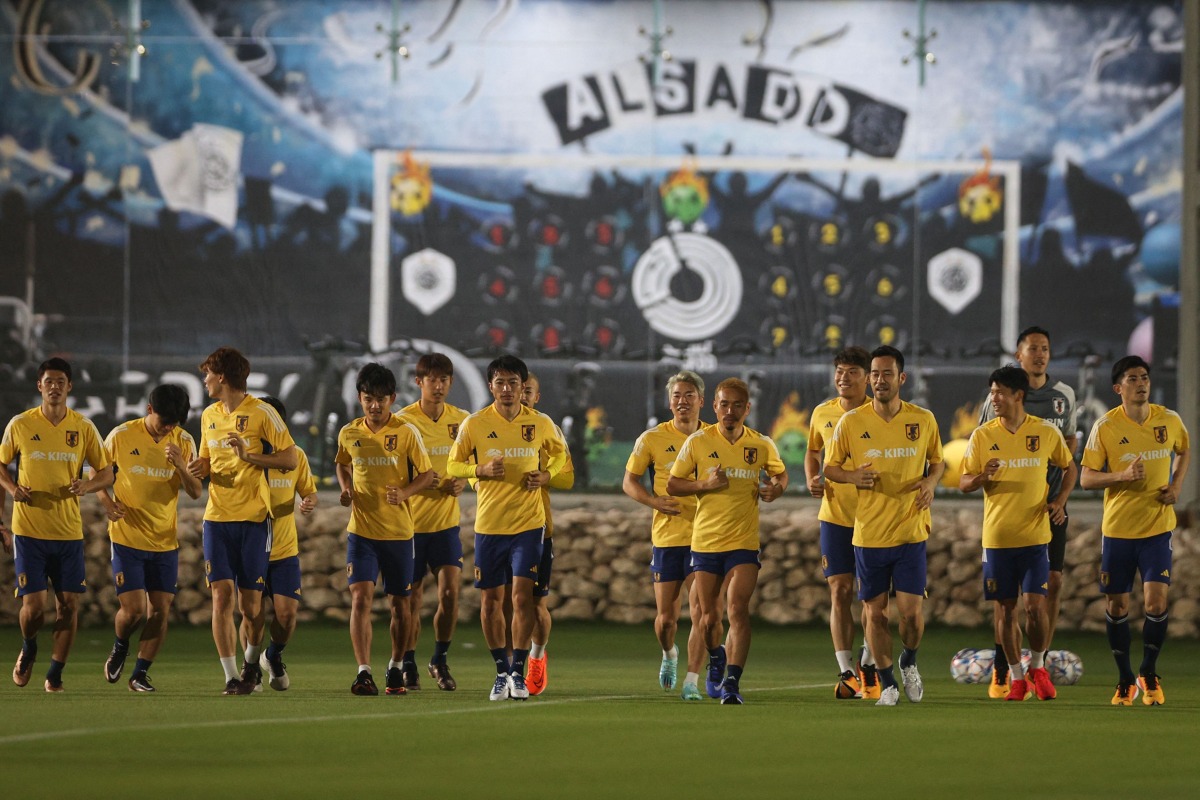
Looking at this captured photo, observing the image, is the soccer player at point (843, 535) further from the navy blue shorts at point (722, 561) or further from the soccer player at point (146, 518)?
the soccer player at point (146, 518)

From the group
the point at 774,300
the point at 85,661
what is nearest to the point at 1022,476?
the point at 85,661

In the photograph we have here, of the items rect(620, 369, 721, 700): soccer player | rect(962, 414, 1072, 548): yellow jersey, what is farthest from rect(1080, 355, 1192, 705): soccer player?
rect(620, 369, 721, 700): soccer player

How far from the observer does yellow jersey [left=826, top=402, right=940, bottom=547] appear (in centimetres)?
1079

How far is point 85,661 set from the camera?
46.1 ft

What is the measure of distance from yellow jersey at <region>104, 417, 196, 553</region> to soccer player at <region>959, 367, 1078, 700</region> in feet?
15.6

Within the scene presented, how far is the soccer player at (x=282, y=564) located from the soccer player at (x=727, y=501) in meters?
→ 2.42

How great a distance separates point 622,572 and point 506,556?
20.8 ft

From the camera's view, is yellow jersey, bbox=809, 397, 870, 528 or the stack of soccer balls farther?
the stack of soccer balls

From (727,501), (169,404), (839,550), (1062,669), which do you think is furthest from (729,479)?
(169,404)

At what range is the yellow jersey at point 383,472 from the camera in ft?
37.9

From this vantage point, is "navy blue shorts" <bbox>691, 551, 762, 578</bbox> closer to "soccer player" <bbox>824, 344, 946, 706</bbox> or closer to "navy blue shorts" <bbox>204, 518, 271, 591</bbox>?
"soccer player" <bbox>824, 344, 946, 706</bbox>

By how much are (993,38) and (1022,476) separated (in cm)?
1132

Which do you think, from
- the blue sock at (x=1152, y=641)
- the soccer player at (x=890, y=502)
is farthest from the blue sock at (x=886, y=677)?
the blue sock at (x=1152, y=641)

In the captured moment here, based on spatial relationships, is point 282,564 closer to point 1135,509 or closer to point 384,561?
point 384,561
